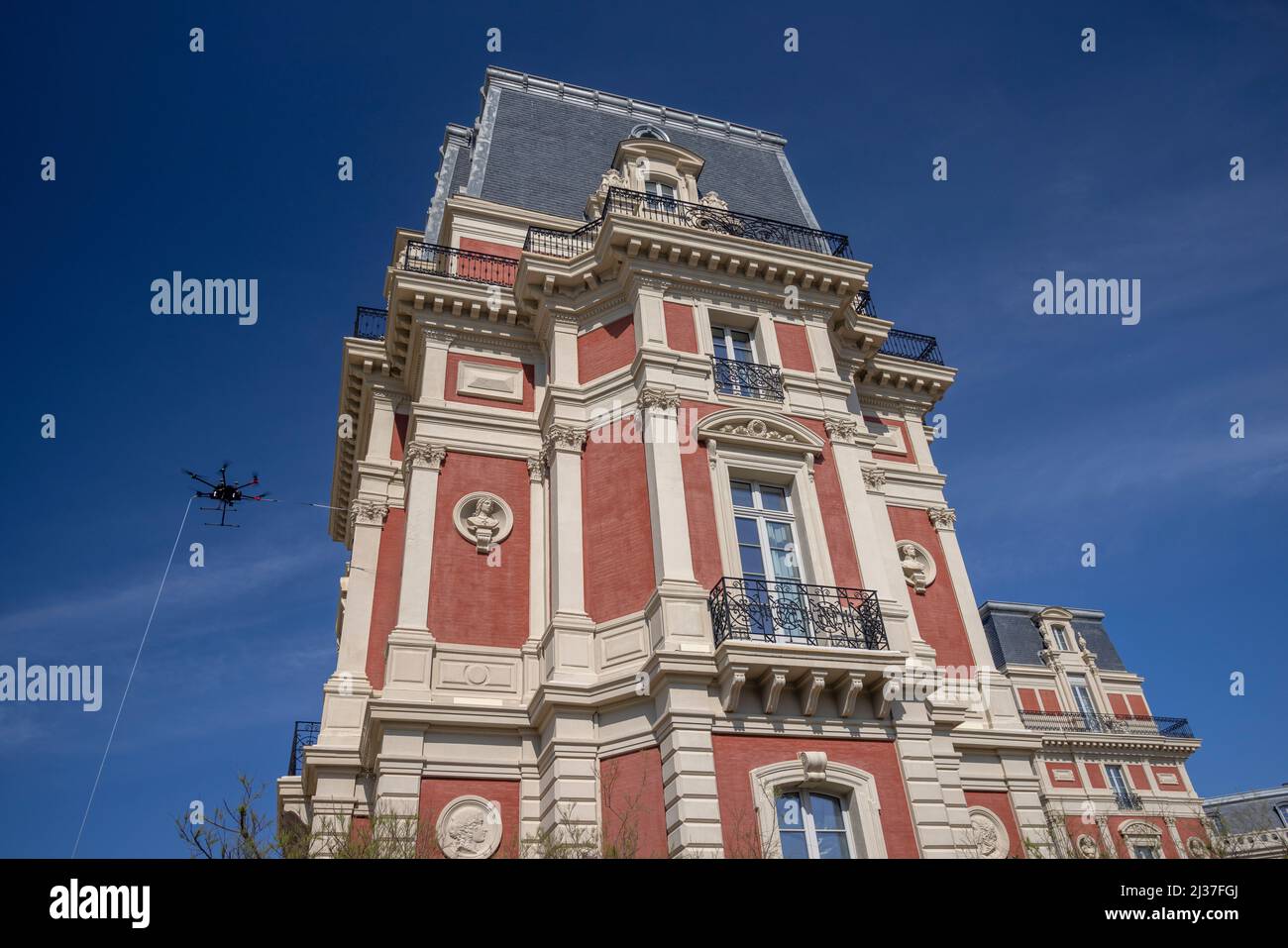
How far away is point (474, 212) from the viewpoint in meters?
20.9

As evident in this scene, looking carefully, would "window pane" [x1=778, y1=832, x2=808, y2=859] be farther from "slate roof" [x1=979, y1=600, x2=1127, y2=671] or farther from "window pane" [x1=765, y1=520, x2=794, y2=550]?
"slate roof" [x1=979, y1=600, x2=1127, y2=671]

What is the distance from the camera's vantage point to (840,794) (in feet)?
43.8

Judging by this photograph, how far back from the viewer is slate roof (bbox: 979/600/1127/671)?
45156 millimetres

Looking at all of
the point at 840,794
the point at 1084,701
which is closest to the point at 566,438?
the point at 840,794

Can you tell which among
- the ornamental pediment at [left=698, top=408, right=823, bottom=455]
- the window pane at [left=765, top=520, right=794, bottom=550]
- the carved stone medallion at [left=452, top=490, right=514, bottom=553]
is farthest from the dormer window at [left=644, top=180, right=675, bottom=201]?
the window pane at [left=765, top=520, right=794, bottom=550]

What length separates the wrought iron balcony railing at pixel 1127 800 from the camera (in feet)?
129

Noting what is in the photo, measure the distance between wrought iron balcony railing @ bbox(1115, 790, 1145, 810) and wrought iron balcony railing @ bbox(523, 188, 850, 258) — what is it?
1250 inches

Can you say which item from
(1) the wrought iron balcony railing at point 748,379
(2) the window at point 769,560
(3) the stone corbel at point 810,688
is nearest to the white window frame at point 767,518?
(2) the window at point 769,560

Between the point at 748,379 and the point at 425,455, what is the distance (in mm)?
6323

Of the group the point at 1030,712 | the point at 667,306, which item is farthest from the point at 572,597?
the point at 1030,712

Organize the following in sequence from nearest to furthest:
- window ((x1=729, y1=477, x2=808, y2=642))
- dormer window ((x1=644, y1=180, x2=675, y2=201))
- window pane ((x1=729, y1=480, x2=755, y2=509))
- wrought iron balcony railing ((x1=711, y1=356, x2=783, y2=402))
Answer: window ((x1=729, y1=477, x2=808, y2=642)), window pane ((x1=729, y1=480, x2=755, y2=509)), wrought iron balcony railing ((x1=711, y1=356, x2=783, y2=402)), dormer window ((x1=644, y1=180, x2=675, y2=201))

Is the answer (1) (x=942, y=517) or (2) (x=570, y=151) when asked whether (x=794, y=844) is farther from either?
(2) (x=570, y=151)
